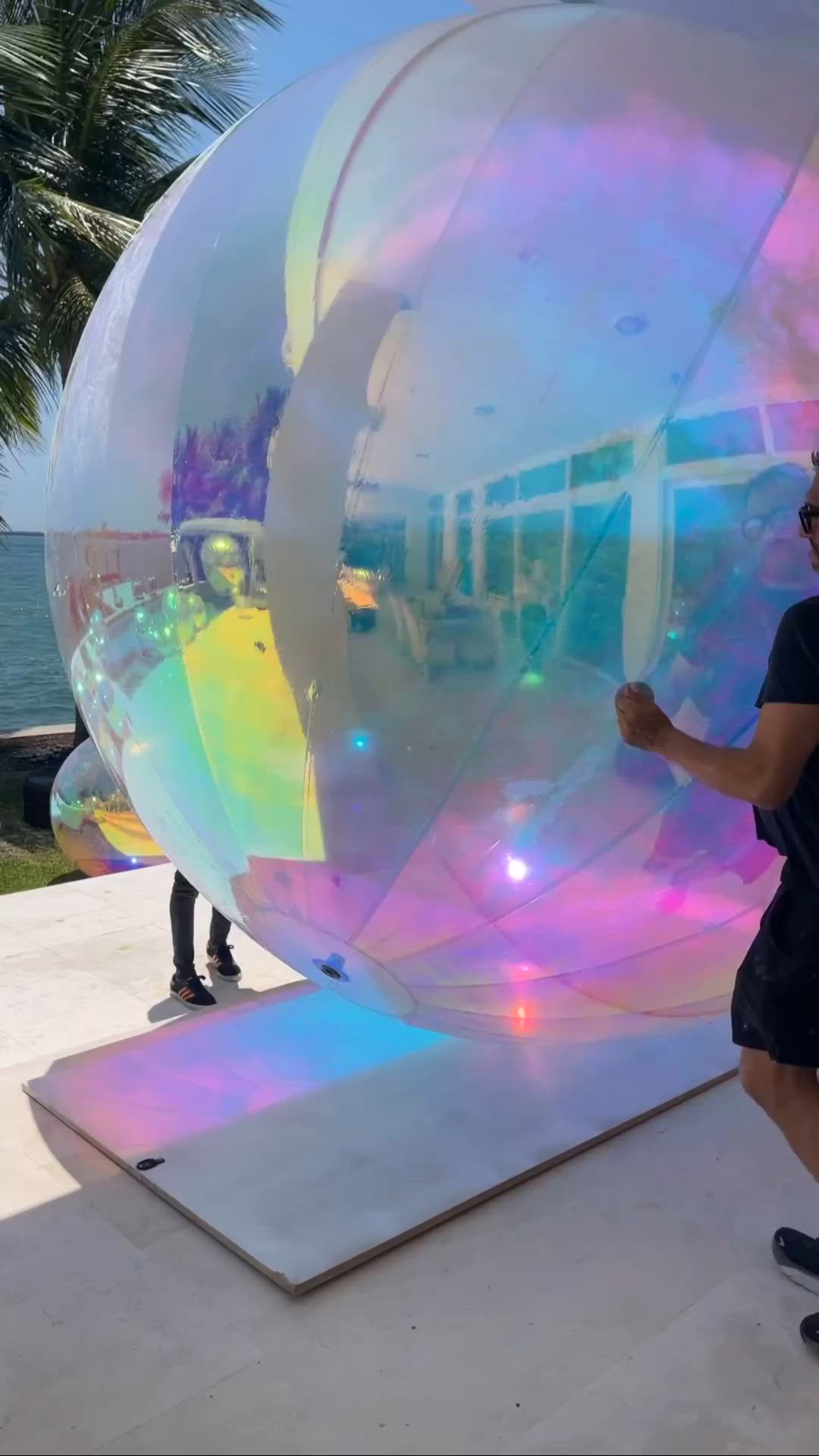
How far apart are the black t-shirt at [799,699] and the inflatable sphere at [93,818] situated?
97.4 inches

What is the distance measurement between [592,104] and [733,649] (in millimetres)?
879

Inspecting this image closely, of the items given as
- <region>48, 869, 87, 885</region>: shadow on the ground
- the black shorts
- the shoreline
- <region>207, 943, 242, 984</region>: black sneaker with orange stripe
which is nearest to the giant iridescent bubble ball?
the black shorts

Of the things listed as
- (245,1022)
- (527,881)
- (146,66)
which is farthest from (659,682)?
(146,66)

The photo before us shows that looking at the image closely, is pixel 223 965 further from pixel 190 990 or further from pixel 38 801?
pixel 38 801

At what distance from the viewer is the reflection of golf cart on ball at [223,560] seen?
175 cm

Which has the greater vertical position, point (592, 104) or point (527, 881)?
point (592, 104)

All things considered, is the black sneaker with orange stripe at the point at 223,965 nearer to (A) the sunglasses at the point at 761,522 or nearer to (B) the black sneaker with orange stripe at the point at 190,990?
(B) the black sneaker with orange stripe at the point at 190,990

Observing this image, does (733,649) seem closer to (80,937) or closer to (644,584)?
(644,584)

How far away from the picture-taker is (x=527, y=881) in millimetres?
1805

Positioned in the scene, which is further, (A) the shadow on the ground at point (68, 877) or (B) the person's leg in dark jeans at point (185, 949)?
(A) the shadow on the ground at point (68, 877)

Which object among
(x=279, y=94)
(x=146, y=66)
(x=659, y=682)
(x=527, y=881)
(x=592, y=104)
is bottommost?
(x=527, y=881)

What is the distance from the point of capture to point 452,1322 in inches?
76.9

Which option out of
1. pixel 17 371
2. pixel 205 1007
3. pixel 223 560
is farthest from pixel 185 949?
pixel 17 371

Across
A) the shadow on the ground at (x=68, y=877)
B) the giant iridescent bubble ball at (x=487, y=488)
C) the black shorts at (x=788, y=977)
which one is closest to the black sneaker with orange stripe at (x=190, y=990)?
the giant iridescent bubble ball at (x=487, y=488)
